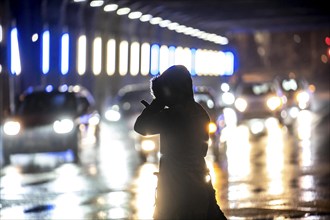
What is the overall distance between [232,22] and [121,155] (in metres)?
36.8

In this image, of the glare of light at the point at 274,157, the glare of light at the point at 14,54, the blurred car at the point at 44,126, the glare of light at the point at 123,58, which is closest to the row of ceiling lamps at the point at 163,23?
the glare of light at the point at 123,58

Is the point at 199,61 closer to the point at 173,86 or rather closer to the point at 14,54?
the point at 14,54

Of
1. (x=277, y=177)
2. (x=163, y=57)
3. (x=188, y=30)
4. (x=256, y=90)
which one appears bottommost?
(x=277, y=177)

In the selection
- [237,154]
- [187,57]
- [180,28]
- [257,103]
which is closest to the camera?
[237,154]

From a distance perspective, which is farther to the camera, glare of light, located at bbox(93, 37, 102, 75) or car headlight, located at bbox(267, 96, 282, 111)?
glare of light, located at bbox(93, 37, 102, 75)

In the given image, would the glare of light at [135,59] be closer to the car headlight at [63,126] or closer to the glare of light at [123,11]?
the glare of light at [123,11]

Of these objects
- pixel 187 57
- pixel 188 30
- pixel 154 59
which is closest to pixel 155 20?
pixel 154 59

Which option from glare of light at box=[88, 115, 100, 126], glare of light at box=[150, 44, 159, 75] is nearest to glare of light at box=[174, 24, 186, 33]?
glare of light at box=[150, 44, 159, 75]

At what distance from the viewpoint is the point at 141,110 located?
930 inches

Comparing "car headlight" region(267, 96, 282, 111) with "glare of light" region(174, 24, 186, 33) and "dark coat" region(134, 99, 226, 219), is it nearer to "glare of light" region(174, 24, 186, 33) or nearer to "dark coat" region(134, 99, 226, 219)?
"glare of light" region(174, 24, 186, 33)

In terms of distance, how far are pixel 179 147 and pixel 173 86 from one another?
0.43m

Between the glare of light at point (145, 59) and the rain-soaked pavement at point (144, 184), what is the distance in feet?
89.5

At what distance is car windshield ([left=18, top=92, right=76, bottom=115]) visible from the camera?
23281mm

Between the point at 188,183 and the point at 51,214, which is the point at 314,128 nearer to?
the point at 51,214
